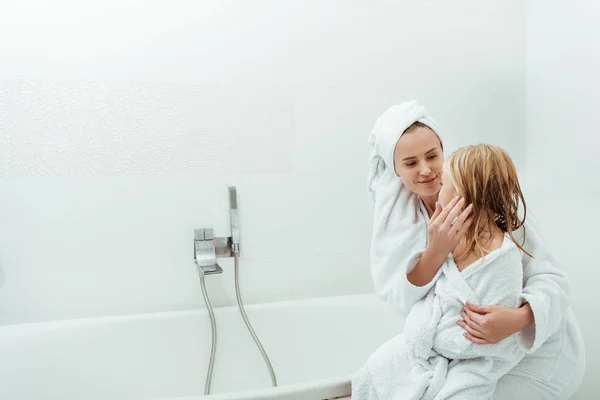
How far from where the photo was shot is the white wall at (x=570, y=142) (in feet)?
6.27

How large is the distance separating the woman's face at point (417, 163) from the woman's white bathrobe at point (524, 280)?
0.02 m

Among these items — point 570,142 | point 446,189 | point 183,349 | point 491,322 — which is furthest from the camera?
point 570,142

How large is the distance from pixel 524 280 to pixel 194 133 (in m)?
1.27

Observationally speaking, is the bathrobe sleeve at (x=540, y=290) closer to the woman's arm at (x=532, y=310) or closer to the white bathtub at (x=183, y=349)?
the woman's arm at (x=532, y=310)

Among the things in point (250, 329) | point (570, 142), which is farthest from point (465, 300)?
point (570, 142)

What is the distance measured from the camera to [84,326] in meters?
1.78

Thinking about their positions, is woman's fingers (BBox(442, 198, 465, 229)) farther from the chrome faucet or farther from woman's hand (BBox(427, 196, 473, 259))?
the chrome faucet

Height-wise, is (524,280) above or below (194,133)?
below

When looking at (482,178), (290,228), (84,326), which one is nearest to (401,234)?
(482,178)

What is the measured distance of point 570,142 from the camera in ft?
6.70

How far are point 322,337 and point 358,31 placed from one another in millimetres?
1242

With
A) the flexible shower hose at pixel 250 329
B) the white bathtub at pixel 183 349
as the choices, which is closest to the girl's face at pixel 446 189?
the white bathtub at pixel 183 349

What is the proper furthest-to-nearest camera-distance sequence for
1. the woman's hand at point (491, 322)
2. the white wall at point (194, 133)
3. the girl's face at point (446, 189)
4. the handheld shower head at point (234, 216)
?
the handheld shower head at point (234, 216) < the white wall at point (194, 133) < the girl's face at point (446, 189) < the woman's hand at point (491, 322)

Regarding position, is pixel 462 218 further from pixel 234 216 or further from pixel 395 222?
pixel 234 216
